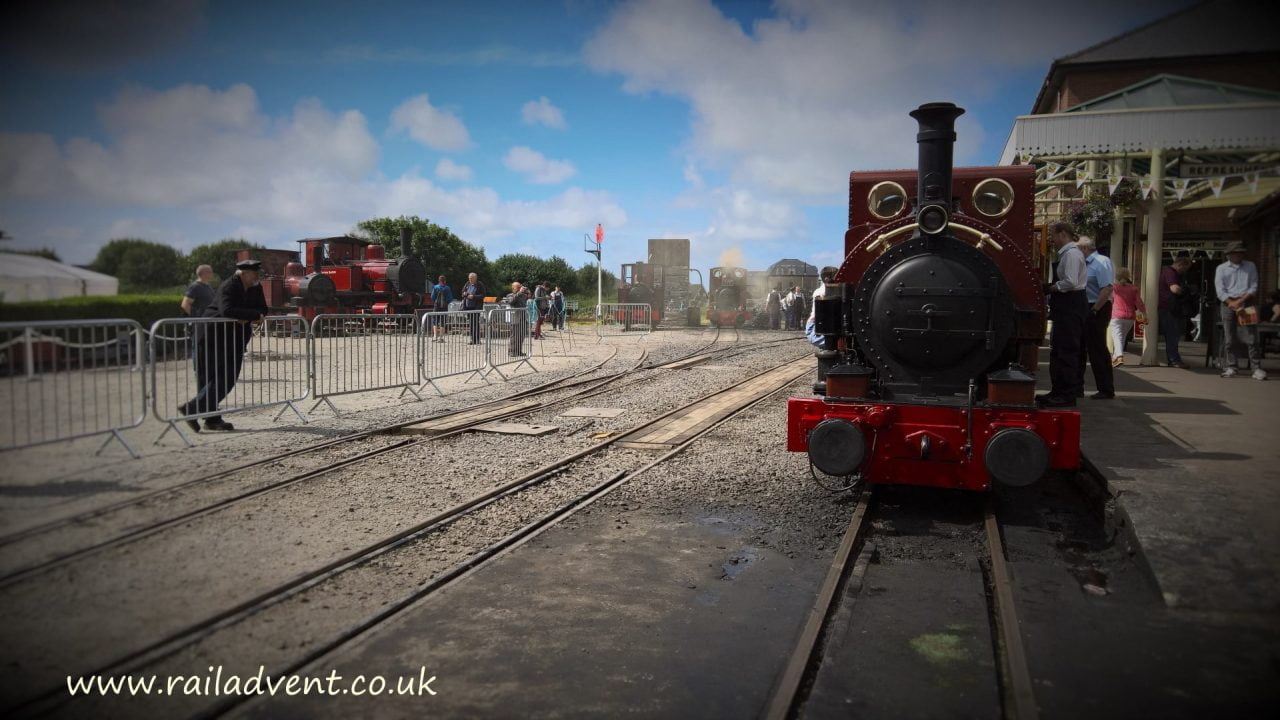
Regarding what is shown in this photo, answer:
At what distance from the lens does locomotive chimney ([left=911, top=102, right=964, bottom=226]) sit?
16.7 ft

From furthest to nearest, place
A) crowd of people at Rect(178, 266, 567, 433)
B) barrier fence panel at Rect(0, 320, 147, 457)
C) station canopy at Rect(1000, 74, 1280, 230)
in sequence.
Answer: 1. station canopy at Rect(1000, 74, 1280, 230)
2. crowd of people at Rect(178, 266, 567, 433)
3. barrier fence panel at Rect(0, 320, 147, 457)

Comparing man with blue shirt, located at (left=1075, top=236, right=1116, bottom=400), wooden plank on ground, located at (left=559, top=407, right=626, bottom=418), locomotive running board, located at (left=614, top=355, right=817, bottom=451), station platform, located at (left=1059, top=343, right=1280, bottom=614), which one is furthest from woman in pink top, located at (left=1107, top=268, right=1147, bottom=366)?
wooden plank on ground, located at (left=559, top=407, right=626, bottom=418)

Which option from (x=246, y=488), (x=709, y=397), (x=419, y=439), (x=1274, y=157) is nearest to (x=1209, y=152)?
(x=1274, y=157)

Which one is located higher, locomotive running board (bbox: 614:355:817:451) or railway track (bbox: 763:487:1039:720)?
locomotive running board (bbox: 614:355:817:451)

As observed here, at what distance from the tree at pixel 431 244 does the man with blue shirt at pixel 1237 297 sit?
4084 cm

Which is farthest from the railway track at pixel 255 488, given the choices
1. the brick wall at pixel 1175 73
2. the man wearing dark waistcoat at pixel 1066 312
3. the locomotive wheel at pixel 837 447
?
the brick wall at pixel 1175 73

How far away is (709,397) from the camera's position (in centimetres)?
1021

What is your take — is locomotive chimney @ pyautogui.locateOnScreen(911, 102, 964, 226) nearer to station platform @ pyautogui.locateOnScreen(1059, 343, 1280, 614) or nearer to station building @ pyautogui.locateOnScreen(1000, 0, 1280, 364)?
station building @ pyautogui.locateOnScreen(1000, 0, 1280, 364)

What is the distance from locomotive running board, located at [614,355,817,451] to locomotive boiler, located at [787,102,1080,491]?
2.20 meters

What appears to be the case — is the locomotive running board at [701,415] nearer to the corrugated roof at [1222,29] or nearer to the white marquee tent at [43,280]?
the white marquee tent at [43,280]

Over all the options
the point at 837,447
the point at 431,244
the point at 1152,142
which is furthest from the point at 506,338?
the point at 431,244

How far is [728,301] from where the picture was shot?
28531mm

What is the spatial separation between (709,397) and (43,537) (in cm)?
733

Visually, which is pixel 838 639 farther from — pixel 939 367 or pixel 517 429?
pixel 517 429
